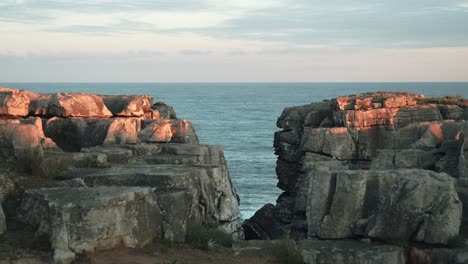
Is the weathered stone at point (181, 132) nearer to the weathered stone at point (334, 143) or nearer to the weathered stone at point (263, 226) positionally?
the weathered stone at point (263, 226)

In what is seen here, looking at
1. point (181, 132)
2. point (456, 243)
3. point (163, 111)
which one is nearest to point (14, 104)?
point (181, 132)

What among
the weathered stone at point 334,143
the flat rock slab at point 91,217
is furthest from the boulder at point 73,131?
the weathered stone at point 334,143

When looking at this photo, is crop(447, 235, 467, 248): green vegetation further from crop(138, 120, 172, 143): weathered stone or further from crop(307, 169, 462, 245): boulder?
crop(138, 120, 172, 143): weathered stone

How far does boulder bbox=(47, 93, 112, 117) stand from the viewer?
26672 mm

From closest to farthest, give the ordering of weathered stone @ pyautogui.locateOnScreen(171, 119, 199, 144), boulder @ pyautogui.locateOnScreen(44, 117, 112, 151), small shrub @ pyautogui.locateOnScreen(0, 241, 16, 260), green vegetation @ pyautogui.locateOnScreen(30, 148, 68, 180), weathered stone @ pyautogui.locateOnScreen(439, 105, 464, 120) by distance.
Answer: small shrub @ pyautogui.locateOnScreen(0, 241, 16, 260)
green vegetation @ pyautogui.locateOnScreen(30, 148, 68, 180)
boulder @ pyautogui.locateOnScreen(44, 117, 112, 151)
weathered stone @ pyautogui.locateOnScreen(171, 119, 199, 144)
weathered stone @ pyautogui.locateOnScreen(439, 105, 464, 120)

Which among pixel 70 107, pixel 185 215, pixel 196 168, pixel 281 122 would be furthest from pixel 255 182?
pixel 185 215

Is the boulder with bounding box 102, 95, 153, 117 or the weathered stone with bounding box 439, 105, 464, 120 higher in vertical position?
the boulder with bounding box 102, 95, 153, 117

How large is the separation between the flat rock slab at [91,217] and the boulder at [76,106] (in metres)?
12.1

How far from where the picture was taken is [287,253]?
1424 cm

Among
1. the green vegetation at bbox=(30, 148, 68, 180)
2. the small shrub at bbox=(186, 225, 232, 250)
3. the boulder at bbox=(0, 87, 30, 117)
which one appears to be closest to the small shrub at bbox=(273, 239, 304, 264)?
the small shrub at bbox=(186, 225, 232, 250)

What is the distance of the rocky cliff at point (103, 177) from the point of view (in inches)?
521

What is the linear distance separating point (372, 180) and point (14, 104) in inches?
646

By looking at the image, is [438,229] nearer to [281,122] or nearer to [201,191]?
[201,191]

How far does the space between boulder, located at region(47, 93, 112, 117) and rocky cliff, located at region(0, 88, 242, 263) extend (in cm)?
5
